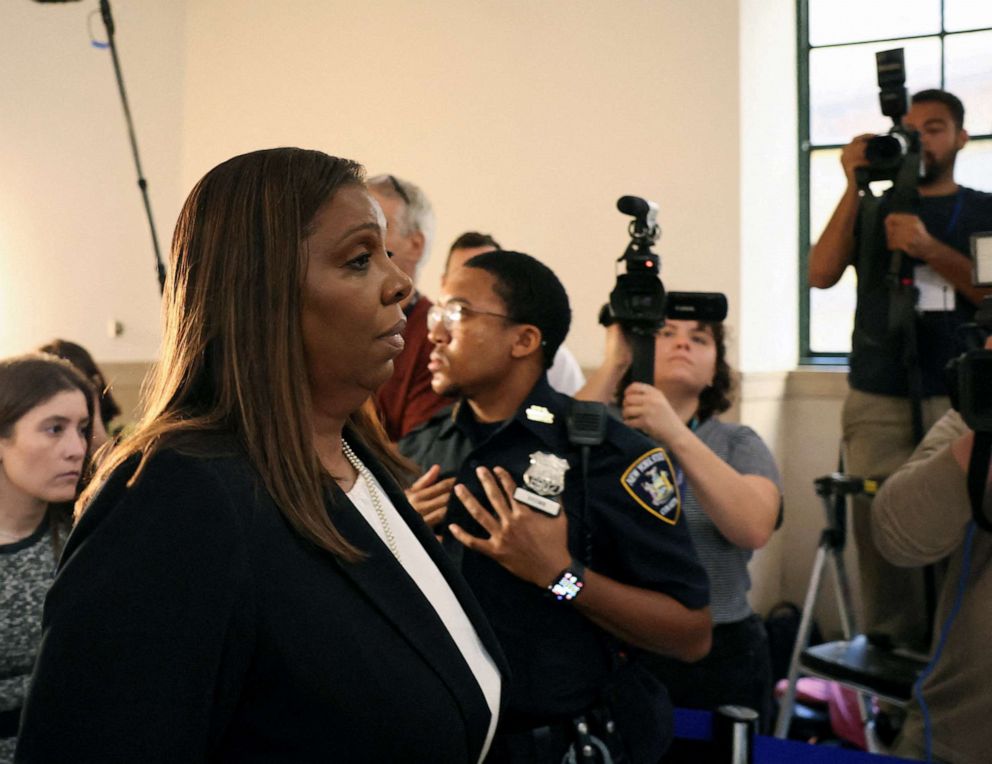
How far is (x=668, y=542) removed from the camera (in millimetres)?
1722

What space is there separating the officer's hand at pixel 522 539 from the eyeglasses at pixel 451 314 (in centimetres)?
37

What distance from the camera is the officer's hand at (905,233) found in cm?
262

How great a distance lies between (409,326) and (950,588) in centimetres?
141

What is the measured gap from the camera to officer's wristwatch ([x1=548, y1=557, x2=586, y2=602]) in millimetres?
1629

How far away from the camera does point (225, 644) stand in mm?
822

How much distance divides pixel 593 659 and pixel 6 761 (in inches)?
36.9

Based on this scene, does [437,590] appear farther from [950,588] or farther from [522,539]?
[950,588]

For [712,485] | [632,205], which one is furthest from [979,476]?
[632,205]

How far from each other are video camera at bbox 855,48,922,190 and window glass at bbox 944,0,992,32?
6.44ft

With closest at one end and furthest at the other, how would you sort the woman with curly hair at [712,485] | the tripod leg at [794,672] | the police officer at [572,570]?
1. the police officer at [572,570]
2. the woman with curly hair at [712,485]
3. the tripod leg at [794,672]

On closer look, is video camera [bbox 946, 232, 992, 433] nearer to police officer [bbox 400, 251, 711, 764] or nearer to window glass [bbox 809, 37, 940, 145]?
police officer [bbox 400, 251, 711, 764]

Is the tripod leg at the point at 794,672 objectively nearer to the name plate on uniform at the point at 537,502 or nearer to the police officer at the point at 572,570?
the police officer at the point at 572,570

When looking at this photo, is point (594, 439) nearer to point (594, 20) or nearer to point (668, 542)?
point (668, 542)

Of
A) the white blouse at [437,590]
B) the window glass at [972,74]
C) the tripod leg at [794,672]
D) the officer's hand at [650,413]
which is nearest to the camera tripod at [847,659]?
the tripod leg at [794,672]
